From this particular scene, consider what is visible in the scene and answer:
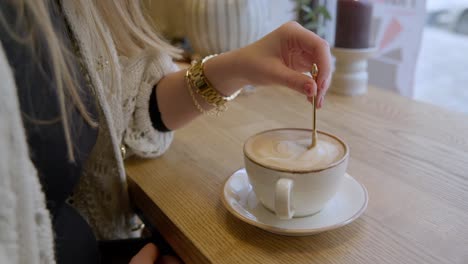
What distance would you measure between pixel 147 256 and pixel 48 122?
215 mm

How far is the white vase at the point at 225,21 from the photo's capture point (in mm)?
927

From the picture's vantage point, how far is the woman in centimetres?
34

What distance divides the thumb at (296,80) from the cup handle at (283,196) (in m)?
0.12

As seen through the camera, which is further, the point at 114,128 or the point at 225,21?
the point at 225,21

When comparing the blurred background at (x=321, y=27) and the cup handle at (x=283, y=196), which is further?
the blurred background at (x=321, y=27)

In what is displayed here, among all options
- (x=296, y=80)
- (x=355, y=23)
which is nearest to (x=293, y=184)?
(x=296, y=80)

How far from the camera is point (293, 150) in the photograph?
47 centimetres

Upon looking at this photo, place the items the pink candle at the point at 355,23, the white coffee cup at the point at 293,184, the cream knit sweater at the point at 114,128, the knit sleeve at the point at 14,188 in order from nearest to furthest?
the knit sleeve at the point at 14,188
the white coffee cup at the point at 293,184
the cream knit sweater at the point at 114,128
the pink candle at the point at 355,23

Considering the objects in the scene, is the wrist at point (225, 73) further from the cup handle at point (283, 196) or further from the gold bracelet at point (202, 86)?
the cup handle at point (283, 196)

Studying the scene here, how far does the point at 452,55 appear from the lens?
2.03 m

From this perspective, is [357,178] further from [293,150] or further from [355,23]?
[355,23]

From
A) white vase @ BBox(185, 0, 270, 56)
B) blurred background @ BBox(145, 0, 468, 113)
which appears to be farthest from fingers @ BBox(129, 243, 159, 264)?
white vase @ BBox(185, 0, 270, 56)

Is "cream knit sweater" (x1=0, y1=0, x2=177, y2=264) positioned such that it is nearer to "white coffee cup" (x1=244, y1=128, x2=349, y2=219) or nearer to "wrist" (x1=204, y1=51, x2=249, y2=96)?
"wrist" (x1=204, y1=51, x2=249, y2=96)

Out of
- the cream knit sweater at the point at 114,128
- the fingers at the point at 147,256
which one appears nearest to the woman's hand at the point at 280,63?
the cream knit sweater at the point at 114,128
